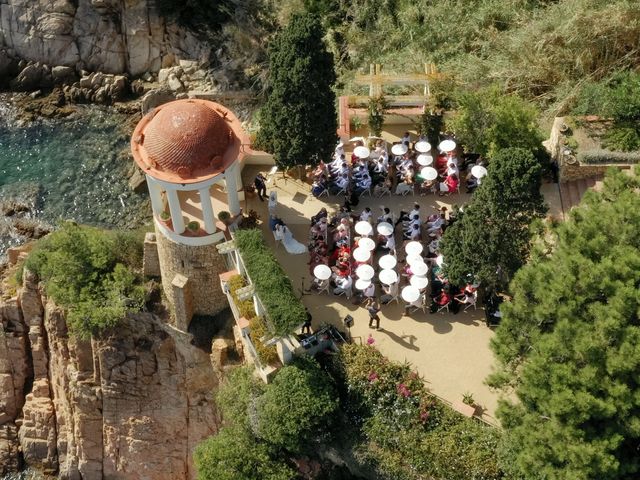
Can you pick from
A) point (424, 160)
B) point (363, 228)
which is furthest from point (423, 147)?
point (363, 228)

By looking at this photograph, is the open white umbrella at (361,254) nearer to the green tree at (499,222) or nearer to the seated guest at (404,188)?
the green tree at (499,222)

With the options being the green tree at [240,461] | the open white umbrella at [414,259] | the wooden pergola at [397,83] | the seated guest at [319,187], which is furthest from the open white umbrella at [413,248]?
the green tree at [240,461]

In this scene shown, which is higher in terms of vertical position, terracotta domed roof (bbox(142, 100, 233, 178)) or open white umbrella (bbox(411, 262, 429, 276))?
terracotta domed roof (bbox(142, 100, 233, 178))

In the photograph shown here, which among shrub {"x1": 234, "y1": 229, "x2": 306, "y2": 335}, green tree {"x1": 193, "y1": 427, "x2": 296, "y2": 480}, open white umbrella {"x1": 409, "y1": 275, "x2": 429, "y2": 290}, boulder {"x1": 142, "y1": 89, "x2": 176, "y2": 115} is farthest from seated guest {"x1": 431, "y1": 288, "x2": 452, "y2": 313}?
boulder {"x1": 142, "y1": 89, "x2": 176, "y2": 115}

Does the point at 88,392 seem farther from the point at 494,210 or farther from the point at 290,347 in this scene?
the point at 494,210

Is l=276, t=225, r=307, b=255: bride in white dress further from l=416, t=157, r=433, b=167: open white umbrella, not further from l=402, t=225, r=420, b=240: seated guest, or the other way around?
l=416, t=157, r=433, b=167: open white umbrella

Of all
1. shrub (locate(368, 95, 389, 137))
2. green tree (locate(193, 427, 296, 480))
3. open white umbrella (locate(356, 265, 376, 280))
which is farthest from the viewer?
shrub (locate(368, 95, 389, 137))
